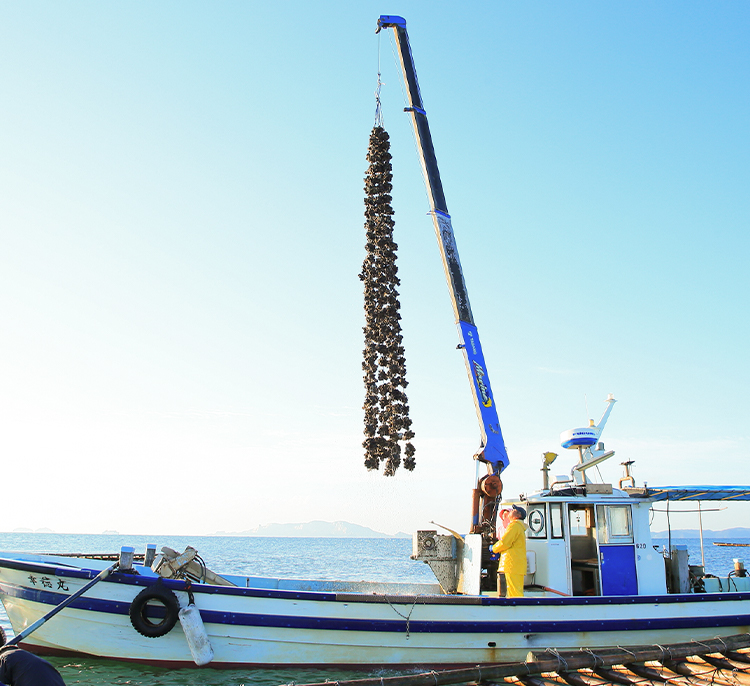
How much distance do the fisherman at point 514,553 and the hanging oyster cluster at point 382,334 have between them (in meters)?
2.12

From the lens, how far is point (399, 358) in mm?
11516

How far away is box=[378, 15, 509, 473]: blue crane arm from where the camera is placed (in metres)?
11.2

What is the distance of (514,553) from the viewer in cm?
966

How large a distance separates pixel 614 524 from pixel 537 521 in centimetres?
126

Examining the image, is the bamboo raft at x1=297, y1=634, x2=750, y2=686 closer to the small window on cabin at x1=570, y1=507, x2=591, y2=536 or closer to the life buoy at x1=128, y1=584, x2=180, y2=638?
the small window on cabin at x1=570, y1=507, x2=591, y2=536

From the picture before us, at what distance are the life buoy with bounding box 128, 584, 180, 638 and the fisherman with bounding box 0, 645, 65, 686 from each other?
14.2ft

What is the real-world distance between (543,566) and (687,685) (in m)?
3.22

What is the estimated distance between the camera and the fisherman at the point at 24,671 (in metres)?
4.64

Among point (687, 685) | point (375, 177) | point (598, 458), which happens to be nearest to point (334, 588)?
point (598, 458)

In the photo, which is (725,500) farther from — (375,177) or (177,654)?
(177,654)

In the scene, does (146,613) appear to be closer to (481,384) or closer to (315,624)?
(315,624)

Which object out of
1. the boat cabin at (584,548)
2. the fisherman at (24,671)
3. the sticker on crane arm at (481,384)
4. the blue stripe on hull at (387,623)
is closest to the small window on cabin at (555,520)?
the boat cabin at (584,548)

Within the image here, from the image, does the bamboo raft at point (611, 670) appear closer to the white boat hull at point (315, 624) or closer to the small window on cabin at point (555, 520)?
the white boat hull at point (315, 624)

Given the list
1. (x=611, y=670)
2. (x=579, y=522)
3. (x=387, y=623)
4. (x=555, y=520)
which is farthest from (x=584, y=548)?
(x=387, y=623)
